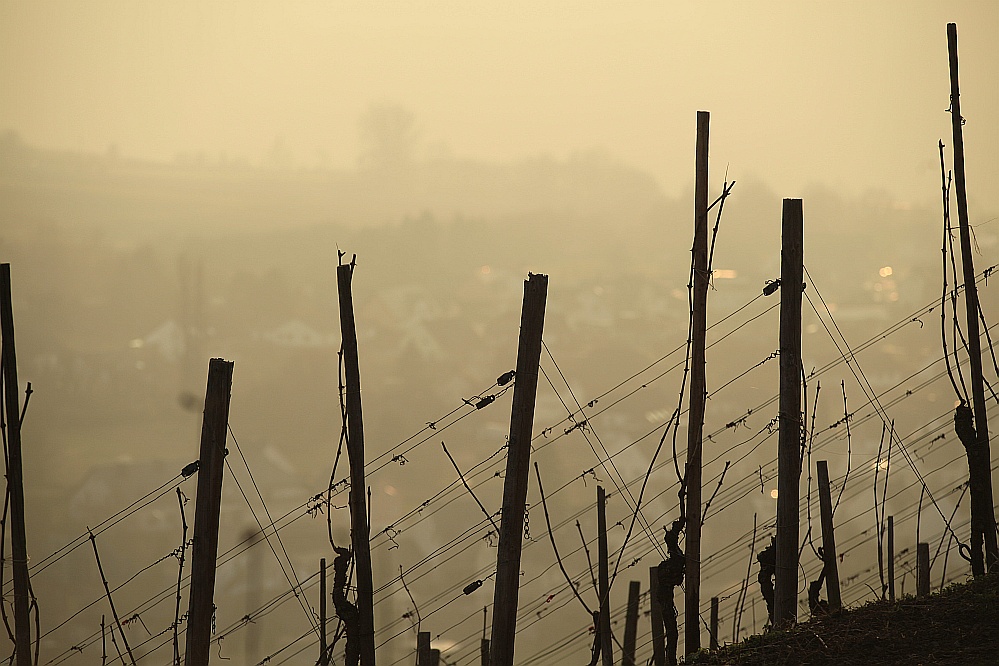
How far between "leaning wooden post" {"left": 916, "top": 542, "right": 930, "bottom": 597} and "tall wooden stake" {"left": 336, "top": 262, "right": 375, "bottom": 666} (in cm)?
565

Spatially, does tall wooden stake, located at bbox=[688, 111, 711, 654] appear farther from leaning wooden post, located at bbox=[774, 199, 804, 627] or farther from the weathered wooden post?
the weathered wooden post

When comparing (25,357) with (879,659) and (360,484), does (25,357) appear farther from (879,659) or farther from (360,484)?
(879,659)

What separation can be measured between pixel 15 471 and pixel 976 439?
906cm

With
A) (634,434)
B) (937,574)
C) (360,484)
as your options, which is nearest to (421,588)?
(634,434)

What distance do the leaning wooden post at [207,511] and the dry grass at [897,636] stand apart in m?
3.88

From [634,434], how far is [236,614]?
19.9m

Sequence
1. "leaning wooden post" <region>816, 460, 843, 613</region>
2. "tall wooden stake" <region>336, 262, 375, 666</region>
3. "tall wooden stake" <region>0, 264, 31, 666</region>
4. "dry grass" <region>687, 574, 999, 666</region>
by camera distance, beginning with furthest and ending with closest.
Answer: "tall wooden stake" <region>0, 264, 31, 666</region> < "tall wooden stake" <region>336, 262, 375, 666</region> < "leaning wooden post" <region>816, 460, 843, 613</region> < "dry grass" <region>687, 574, 999, 666</region>

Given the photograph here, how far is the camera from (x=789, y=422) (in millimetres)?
7594

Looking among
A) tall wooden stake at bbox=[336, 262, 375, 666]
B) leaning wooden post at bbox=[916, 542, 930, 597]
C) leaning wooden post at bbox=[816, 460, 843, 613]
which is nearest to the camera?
leaning wooden post at bbox=[816, 460, 843, 613]

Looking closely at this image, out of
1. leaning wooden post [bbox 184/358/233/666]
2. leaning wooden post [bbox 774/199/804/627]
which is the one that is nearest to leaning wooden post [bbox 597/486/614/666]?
leaning wooden post [bbox 774/199/804/627]

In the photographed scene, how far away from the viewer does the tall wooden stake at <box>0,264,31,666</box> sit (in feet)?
29.3

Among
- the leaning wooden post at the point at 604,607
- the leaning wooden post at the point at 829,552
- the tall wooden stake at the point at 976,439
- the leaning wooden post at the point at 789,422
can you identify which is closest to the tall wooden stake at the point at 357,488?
the leaning wooden post at the point at 604,607

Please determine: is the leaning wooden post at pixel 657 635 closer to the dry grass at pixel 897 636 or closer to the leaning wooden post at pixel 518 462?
the dry grass at pixel 897 636

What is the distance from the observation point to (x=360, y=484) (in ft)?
25.8
